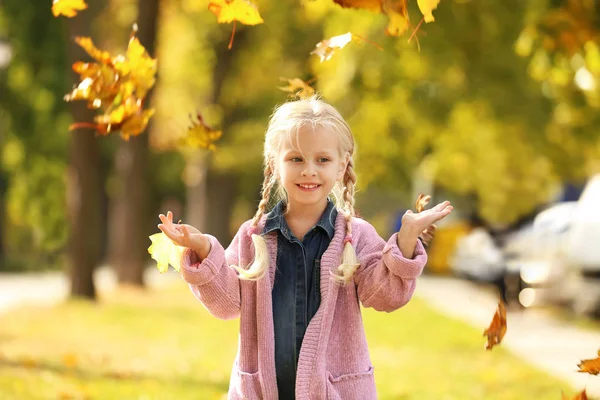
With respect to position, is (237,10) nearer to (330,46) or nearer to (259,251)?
(330,46)

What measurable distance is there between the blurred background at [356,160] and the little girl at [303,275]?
0.44 m

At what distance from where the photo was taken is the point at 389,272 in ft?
11.2

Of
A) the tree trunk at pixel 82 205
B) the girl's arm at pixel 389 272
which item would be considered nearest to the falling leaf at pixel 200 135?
the girl's arm at pixel 389 272

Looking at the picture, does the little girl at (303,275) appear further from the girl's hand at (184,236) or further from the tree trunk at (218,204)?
the tree trunk at (218,204)

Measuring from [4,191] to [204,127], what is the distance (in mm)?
34499

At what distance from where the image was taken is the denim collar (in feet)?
11.8

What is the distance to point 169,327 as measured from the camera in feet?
42.8

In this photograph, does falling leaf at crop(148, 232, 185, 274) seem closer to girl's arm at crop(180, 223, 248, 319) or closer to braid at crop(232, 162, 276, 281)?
girl's arm at crop(180, 223, 248, 319)

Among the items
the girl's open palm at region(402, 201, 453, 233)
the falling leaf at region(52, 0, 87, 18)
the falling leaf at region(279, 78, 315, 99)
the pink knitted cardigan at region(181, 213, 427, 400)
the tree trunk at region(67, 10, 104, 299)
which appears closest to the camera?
the girl's open palm at region(402, 201, 453, 233)

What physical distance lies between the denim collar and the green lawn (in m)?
3.57

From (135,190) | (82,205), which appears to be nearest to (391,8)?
(82,205)

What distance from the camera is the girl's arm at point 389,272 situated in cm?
335

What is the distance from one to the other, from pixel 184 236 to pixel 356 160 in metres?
13.9

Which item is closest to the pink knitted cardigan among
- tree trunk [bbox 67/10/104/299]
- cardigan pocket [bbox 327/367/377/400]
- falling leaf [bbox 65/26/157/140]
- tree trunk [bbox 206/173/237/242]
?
cardigan pocket [bbox 327/367/377/400]
